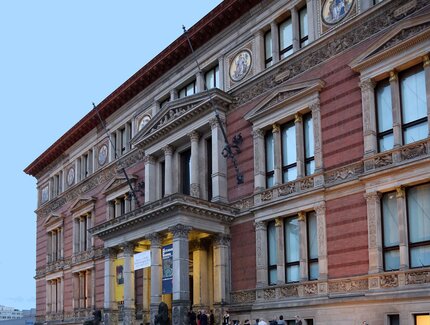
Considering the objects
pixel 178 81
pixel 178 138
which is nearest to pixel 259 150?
pixel 178 138

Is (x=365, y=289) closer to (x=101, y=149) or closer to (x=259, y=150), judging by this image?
(x=259, y=150)

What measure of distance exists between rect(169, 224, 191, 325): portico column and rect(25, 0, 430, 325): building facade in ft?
0.25

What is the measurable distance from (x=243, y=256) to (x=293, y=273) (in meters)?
3.57

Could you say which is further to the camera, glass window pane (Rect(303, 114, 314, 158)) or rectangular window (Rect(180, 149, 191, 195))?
rectangular window (Rect(180, 149, 191, 195))

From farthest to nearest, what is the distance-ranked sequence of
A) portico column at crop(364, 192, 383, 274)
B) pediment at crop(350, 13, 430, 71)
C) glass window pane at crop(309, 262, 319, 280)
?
glass window pane at crop(309, 262, 319, 280)
portico column at crop(364, 192, 383, 274)
pediment at crop(350, 13, 430, 71)

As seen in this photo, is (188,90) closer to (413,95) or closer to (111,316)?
(111,316)

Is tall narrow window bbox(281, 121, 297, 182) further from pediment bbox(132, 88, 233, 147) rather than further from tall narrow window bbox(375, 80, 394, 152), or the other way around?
tall narrow window bbox(375, 80, 394, 152)

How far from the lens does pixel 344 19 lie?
28750mm

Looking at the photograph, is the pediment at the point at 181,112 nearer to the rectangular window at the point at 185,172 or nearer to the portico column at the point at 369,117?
the rectangular window at the point at 185,172

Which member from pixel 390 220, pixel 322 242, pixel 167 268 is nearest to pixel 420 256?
pixel 390 220

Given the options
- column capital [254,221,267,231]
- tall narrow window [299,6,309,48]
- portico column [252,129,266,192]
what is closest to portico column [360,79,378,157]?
tall narrow window [299,6,309,48]

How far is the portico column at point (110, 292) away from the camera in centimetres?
3891

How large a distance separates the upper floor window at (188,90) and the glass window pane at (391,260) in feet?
56.7

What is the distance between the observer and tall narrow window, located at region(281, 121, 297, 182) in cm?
3098
